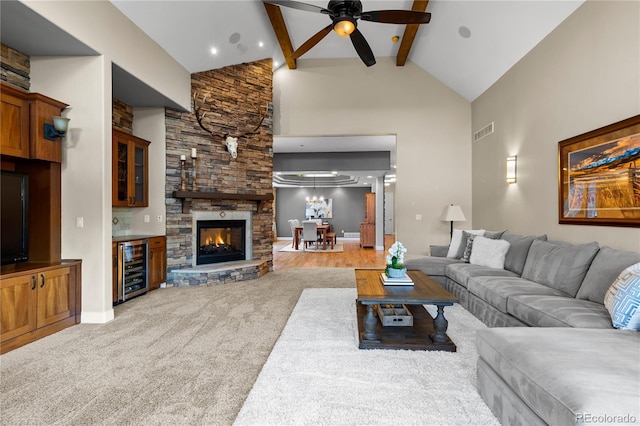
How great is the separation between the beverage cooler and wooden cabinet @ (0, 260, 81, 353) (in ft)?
2.27

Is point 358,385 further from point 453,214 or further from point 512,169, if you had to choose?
point 453,214

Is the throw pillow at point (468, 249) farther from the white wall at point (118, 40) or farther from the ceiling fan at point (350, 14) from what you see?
the white wall at point (118, 40)

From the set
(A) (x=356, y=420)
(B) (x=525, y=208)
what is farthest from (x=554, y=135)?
(A) (x=356, y=420)

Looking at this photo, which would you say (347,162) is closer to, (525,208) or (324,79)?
(324,79)

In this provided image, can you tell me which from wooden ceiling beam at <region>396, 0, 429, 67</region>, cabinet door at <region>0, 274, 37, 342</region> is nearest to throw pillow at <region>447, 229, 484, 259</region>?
wooden ceiling beam at <region>396, 0, 429, 67</region>

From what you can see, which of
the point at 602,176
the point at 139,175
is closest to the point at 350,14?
the point at 602,176

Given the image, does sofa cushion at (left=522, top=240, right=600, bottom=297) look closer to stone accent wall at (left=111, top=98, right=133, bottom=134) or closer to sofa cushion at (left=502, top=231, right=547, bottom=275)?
sofa cushion at (left=502, top=231, right=547, bottom=275)

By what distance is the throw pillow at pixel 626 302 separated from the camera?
1.93 metres

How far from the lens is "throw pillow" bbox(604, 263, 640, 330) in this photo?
6.32 feet

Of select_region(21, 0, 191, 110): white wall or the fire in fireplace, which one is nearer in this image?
select_region(21, 0, 191, 110): white wall

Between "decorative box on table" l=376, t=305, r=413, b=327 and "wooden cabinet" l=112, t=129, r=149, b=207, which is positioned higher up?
"wooden cabinet" l=112, t=129, r=149, b=207

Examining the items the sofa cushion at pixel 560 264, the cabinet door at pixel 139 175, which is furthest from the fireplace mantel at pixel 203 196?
the sofa cushion at pixel 560 264

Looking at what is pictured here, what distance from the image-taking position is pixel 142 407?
1876 mm

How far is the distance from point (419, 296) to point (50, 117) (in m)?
3.96
